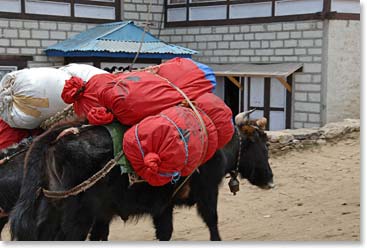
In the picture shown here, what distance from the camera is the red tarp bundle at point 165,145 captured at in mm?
2686

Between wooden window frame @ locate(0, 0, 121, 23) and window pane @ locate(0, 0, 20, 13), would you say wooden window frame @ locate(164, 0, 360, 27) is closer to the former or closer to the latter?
wooden window frame @ locate(0, 0, 121, 23)

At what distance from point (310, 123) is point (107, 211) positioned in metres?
6.95

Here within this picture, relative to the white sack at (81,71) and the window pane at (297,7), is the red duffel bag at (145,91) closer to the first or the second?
the white sack at (81,71)

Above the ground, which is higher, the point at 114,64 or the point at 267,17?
the point at 267,17

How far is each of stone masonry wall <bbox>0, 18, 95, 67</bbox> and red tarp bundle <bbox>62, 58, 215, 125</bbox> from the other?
22.7 feet

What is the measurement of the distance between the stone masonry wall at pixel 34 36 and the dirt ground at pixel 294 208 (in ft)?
17.3

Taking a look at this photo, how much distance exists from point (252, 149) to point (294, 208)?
1101 millimetres

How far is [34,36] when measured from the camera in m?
9.82

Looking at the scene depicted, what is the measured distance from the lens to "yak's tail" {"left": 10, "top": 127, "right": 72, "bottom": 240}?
2.85 m

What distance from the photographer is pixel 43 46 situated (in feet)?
33.0

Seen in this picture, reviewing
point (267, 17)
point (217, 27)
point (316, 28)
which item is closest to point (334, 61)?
point (316, 28)

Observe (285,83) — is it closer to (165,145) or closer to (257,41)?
(257,41)

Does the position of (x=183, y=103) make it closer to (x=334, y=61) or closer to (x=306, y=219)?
(x=306, y=219)

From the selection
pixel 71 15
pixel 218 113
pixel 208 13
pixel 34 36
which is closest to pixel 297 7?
pixel 208 13
